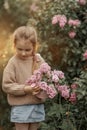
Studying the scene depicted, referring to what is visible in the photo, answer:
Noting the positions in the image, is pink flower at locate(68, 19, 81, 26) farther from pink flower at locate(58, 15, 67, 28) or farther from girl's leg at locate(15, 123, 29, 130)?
girl's leg at locate(15, 123, 29, 130)

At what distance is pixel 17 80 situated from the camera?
4398 millimetres

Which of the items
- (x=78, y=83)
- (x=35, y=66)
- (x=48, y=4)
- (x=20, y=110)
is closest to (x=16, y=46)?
(x=35, y=66)

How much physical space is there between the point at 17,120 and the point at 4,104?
6.10 ft

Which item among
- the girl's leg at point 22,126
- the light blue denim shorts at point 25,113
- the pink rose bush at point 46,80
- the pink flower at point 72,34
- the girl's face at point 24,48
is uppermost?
the pink flower at point 72,34

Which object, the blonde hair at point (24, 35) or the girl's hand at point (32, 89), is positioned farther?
the blonde hair at point (24, 35)

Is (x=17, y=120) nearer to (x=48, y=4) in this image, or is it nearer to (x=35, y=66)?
(x=35, y=66)

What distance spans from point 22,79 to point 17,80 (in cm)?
5

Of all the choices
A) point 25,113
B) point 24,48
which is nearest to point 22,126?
point 25,113

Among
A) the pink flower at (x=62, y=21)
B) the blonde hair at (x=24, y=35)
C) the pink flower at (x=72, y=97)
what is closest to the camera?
the blonde hair at (x=24, y=35)

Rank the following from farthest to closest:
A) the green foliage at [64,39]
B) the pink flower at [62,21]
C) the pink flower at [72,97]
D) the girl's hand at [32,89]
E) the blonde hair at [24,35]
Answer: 1. the green foliage at [64,39]
2. the pink flower at [62,21]
3. the pink flower at [72,97]
4. the blonde hair at [24,35]
5. the girl's hand at [32,89]

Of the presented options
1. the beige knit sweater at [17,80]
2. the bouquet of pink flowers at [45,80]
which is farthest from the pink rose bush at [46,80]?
the beige knit sweater at [17,80]

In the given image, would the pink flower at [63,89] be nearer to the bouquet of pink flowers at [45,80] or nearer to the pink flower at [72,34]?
the bouquet of pink flowers at [45,80]

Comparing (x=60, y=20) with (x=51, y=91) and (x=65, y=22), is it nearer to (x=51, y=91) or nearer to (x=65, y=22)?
(x=65, y=22)

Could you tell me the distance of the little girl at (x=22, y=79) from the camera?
432 cm
